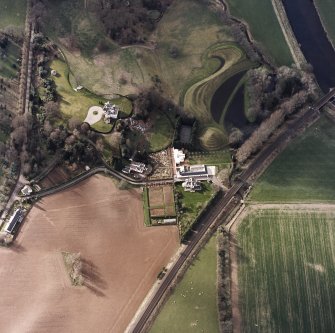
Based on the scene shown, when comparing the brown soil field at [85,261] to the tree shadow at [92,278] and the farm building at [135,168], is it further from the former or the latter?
the farm building at [135,168]

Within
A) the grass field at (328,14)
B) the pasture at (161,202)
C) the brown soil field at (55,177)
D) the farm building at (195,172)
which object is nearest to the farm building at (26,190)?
the brown soil field at (55,177)

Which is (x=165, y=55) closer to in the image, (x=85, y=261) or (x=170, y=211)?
(x=170, y=211)

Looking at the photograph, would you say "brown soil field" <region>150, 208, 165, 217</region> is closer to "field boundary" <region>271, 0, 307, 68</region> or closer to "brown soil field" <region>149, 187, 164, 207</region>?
"brown soil field" <region>149, 187, 164, 207</region>

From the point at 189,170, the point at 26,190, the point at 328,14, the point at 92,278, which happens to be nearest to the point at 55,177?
the point at 26,190

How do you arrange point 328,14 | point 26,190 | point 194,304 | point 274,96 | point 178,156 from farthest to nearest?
point 328,14 → point 274,96 → point 178,156 → point 26,190 → point 194,304

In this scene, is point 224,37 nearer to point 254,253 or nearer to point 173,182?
point 173,182

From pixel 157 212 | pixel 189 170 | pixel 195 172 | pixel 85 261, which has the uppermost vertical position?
pixel 189 170

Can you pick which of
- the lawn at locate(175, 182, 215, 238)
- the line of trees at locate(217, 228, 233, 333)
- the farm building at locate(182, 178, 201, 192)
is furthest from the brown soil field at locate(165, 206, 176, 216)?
the line of trees at locate(217, 228, 233, 333)
